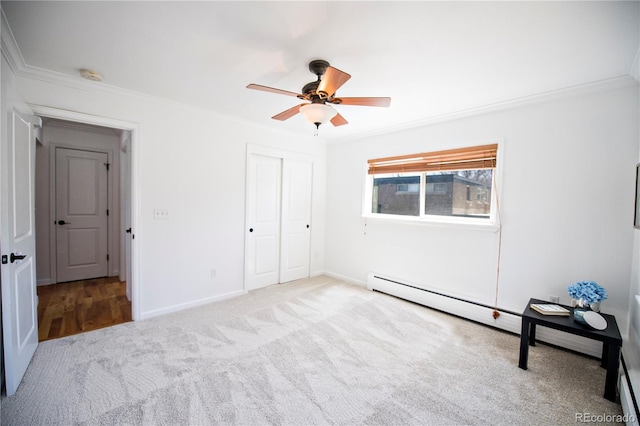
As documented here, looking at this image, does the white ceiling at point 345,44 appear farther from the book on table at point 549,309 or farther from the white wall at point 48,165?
the white wall at point 48,165

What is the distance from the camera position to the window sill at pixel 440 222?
9.91ft

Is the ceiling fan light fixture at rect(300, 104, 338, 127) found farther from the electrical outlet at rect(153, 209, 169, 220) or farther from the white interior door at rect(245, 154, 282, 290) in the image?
the electrical outlet at rect(153, 209, 169, 220)

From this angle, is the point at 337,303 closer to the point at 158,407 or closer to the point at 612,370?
the point at 158,407

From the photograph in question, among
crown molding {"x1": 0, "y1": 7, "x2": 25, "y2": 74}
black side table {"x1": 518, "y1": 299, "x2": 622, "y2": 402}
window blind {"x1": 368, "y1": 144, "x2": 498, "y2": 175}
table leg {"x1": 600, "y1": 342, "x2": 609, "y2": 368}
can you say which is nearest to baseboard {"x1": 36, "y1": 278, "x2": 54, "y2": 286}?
crown molding {"x1": 0, "y1": 7, "x2": 25, "y2": 74}

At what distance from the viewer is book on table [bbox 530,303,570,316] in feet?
7.23

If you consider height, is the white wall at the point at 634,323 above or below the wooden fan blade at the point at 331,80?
below

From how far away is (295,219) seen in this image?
447 cm

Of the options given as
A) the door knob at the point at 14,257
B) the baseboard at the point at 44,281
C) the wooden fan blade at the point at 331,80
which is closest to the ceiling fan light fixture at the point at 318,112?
the wooden fan blade at the point at 331,80

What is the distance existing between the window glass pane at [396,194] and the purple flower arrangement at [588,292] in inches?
70.3

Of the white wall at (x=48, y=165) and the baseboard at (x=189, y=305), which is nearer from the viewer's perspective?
the baseboard at (x=189, y=305)

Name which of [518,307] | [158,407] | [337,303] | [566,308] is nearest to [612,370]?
[566,308]

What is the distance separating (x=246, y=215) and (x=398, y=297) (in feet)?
7.75

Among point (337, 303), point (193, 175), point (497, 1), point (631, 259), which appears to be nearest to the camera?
point (497, 1)

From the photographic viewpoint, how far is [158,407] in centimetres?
174
